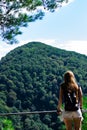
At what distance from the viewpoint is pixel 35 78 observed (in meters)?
136

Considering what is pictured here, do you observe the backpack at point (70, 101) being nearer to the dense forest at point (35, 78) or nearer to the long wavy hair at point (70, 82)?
the long wavy hair at point (70, 82)

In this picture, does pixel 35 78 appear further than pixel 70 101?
Yes

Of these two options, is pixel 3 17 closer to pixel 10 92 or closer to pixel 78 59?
pixel 10 92

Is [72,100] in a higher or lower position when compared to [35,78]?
lower

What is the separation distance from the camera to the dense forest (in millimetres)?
100938

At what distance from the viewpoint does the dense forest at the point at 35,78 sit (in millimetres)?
100938

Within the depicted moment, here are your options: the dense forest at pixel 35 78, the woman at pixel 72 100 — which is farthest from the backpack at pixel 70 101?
the dense forest at pixel 35 78

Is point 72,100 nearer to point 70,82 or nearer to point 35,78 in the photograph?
point 70,82

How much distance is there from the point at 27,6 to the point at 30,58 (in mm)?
138052

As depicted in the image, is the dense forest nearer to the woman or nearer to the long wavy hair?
the woman

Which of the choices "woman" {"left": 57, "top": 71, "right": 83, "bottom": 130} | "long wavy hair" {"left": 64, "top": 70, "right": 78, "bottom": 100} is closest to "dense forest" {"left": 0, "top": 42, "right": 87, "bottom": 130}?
"woman" {"left": 57, "top": 71, "right": 83, "bottom": 130}

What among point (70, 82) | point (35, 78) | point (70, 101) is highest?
point (35, 78)

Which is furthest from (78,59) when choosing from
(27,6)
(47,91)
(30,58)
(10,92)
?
(27,6)

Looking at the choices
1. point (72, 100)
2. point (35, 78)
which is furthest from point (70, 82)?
point (35, 78)
